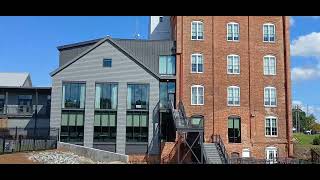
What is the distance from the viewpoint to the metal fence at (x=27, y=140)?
27.3 metres

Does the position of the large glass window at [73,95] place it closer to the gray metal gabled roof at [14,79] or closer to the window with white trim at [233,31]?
the window with white trim at [233,31]

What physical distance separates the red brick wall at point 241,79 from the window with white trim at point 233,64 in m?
0.33

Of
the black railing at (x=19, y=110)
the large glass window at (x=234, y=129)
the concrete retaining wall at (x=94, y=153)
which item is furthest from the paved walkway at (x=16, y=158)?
the large glass window at (x=234, y=129)

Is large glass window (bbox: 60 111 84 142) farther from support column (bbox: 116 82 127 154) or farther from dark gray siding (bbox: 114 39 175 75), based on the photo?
dark gray siding (bbox: 114 39 175 75)

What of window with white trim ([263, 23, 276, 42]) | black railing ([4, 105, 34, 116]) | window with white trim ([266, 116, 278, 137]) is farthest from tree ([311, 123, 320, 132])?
black railing ([4, 105, 34, 116])

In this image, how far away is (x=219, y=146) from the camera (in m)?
32.2

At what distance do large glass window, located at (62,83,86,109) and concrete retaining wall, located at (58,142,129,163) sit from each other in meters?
3.52

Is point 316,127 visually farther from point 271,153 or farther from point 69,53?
point 69,53

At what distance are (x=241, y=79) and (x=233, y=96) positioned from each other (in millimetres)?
1561

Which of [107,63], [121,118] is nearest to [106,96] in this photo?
[121,118]

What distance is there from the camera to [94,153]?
30.8 meters

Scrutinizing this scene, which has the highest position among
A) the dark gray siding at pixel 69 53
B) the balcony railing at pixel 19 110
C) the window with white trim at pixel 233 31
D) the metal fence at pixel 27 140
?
the window with white trim at pixel 233 31

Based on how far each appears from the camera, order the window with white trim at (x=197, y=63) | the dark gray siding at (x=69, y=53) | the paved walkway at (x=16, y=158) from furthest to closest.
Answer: the dark gray siding at (x=69, y=53) < the window with white trim at (x=197, y=63) < the paved walkway at (x=16, y=158)
